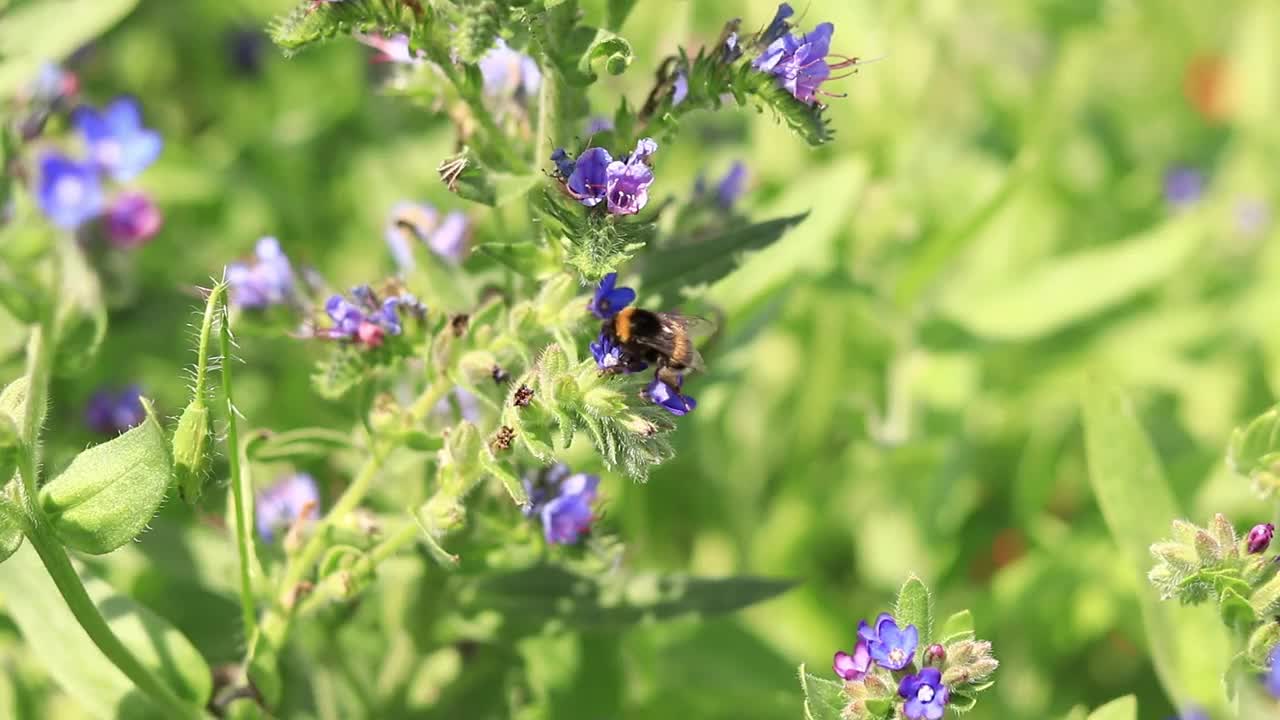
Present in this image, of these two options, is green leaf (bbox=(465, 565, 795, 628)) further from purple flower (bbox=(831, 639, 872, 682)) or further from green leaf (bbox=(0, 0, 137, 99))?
green leaf (bbox=(0, 0, 137, 99))

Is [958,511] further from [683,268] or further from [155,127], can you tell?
[155,127]

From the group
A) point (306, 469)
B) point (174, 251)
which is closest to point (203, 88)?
point (174, 251)

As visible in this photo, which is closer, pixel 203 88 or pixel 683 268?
pixel 683 268

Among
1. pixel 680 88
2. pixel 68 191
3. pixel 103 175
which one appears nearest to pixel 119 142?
pixel 103 175

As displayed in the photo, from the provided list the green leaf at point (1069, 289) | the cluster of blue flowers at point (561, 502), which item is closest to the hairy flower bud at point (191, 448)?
the cluster of blue flowers at point (561, 502)

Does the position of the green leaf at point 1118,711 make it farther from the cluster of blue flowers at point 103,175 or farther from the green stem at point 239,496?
the cluster of blue flowers at point 103,175

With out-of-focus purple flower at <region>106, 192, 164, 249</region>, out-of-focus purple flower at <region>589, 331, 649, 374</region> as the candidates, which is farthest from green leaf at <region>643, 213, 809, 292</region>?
out-of-focus purple flower at <region>106, 192, 164, 249</region>
